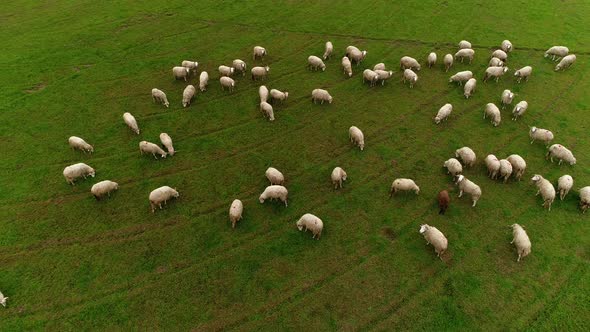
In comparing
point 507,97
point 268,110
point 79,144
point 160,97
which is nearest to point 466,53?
point 507,97

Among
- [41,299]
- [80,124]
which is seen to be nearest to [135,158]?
[80,124]

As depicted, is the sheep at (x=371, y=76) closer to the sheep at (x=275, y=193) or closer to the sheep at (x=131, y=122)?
the sheep at (x=275, y=193)

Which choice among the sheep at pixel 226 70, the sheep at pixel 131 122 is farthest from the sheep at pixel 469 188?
the sheep at pixel 131 122

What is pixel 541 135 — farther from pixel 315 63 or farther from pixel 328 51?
pixel 328 51

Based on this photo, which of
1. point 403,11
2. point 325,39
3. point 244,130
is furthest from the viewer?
point 403,11

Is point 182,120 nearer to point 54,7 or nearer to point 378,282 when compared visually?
point 378,282

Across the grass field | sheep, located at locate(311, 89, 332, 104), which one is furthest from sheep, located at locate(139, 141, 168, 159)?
sheep, located at locate(311, 89, 332, 104)

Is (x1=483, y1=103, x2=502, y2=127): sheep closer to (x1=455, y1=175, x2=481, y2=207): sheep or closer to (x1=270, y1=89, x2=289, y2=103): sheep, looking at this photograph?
(x1=455, y1=175, x2=481, y2=207): sheep
